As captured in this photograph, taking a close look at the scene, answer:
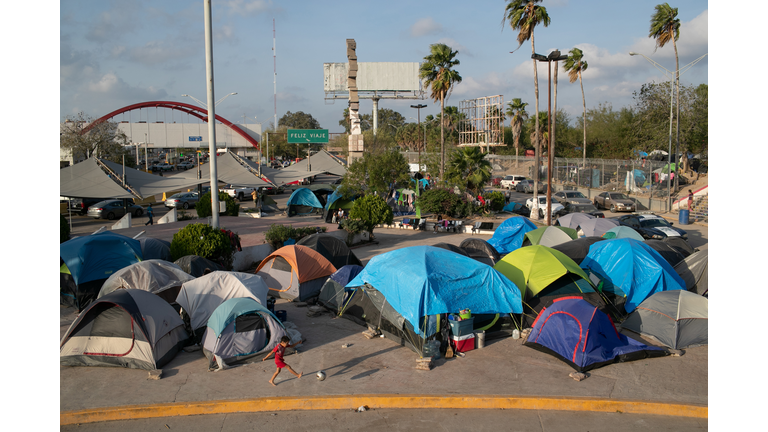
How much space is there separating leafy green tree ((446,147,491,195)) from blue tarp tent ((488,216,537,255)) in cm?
1121

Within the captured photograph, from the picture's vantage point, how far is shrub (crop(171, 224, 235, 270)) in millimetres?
14984

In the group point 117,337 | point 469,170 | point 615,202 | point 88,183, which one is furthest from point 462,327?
point 615,202

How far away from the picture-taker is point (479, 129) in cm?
6750

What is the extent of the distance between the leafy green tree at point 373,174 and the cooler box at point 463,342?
703 inches

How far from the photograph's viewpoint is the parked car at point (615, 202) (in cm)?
3232

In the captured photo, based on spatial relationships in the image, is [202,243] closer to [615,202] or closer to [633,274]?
[633,274]

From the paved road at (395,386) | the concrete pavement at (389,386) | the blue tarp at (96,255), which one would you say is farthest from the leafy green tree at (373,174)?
the concrete pavement at (389,386)

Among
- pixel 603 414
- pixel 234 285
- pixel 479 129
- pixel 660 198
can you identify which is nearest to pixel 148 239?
pixel 234 285

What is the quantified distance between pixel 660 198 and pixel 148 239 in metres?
35.5

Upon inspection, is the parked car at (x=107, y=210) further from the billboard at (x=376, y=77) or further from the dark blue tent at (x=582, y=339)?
the billboard at (x=376, y=77)

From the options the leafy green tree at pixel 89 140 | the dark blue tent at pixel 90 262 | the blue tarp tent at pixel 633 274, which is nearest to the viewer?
the blue tarp tent at pixel 633 274

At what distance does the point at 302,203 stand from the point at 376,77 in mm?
43128

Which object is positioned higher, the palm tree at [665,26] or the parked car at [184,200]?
Result: the palm tree at [665,26]

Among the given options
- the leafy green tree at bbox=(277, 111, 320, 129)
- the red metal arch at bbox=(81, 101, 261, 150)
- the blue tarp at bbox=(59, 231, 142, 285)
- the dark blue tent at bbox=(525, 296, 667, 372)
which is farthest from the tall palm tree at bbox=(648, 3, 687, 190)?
the leafy green tree at bbox=(277, 111, 320, 129)
